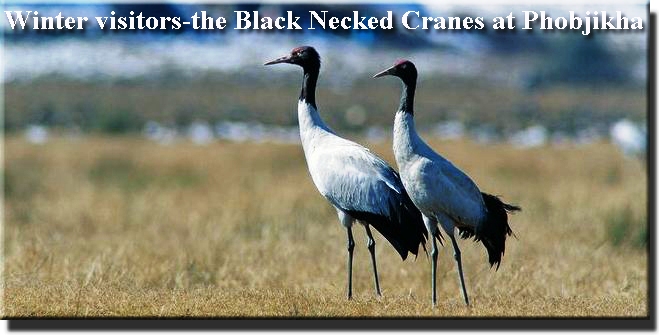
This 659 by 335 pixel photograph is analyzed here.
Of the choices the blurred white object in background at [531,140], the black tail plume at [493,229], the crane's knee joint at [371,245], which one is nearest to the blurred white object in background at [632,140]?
the blurred white object in background at [531,140]

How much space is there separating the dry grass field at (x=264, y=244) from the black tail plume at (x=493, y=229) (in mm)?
423

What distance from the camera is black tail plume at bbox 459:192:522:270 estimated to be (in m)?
8.76

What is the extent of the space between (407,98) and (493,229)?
3.62ft

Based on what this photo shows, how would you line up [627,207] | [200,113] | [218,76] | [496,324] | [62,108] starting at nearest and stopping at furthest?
1. [496,324]
2. [627,207]
3. [62,108]
4. [200,113]
5. [218,76]

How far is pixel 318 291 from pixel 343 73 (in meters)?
46.7

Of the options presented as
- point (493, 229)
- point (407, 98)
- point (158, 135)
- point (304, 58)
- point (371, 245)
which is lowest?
point (158, 135)

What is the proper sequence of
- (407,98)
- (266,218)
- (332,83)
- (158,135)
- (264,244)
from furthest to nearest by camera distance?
(332,83)
(158,135)
(266,218)
(264,244)
(407,98)

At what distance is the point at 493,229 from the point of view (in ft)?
28.9

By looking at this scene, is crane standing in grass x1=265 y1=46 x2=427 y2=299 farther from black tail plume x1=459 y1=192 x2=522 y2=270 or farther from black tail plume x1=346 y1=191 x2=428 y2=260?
black tail plume x1=459 y1=192 x2=522 y2=270

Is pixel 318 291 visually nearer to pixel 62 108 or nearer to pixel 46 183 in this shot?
pixel 46 183

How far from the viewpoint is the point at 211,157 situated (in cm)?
2216

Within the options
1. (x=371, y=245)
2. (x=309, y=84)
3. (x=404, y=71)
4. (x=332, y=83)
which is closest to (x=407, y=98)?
(x=404, y=71)

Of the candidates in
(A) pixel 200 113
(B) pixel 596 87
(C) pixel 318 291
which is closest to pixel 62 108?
(A) pixel 200 113

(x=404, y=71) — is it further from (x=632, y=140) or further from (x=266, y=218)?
(x=632, y=140)
